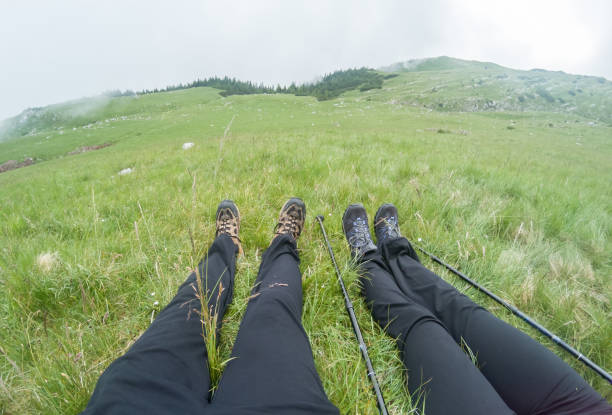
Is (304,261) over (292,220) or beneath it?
beneath

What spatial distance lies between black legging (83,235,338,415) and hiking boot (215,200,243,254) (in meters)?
0.92

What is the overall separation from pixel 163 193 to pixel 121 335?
9.01 feet

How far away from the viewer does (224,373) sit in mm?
1183

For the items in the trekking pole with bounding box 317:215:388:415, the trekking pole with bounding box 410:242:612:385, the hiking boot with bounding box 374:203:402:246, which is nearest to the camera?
the trekking pole with bounding box 317:215:388:415

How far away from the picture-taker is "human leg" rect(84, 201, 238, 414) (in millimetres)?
990

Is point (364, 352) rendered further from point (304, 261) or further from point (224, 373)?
point (304, 261)

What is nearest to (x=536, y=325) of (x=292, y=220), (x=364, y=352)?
(x=364, y=352)

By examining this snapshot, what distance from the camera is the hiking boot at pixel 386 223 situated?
2598 millimetres

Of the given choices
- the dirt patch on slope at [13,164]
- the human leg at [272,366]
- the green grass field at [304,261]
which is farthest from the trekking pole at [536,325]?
the dirt patch on slope at [13,164]

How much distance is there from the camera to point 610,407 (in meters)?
1.15

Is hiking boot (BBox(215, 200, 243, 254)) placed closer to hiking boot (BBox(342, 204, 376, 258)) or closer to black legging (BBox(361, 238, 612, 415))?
hiking boot (BBox(342, 204, 376, 258))

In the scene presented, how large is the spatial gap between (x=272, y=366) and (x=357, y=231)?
1.69m

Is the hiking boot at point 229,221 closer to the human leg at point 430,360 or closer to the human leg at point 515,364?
the human leg at point 430,360

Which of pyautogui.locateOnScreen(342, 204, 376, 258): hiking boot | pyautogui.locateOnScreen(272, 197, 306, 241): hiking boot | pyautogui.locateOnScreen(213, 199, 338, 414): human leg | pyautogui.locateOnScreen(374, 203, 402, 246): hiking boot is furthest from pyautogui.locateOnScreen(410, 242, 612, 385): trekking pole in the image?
pyautogui.locateOnScreen(213, 199, 338, 414): human leg
